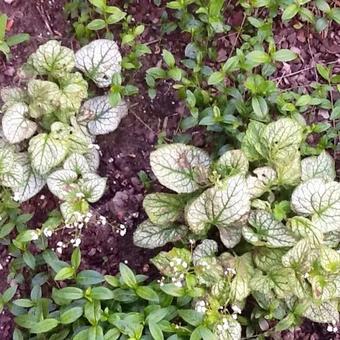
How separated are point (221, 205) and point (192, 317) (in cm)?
40

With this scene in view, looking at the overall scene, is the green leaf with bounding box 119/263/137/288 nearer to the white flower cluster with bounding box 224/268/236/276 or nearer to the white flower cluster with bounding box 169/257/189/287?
the white flower cluster with bounding box 169/257/189/287

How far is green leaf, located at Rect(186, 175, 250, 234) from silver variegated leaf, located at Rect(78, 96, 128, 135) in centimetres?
47

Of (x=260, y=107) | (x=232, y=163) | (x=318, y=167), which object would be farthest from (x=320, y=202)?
(x=260, y=107)

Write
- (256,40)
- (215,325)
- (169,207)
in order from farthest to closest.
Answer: (256,40)
(169,207)
(215,325)

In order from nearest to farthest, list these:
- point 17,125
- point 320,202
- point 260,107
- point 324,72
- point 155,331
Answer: point 155,331 < point 320,202 < point 17,125 < point 260,107 < point 324,72

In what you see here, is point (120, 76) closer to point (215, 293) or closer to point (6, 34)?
point (6, 34)

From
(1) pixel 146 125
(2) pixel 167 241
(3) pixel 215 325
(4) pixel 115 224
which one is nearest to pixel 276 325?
(3) pixel 215 325

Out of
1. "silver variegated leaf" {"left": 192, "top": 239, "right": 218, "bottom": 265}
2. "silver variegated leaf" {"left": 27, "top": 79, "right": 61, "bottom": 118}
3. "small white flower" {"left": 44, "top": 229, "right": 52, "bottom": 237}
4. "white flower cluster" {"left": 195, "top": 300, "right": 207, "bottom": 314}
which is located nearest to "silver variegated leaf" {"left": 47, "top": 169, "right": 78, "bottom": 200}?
"small white flower" {"left": 44, "top": 229, "right": 52, "bottom": 237}

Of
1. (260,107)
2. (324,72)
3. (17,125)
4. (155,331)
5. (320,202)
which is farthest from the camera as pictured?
(324,72)

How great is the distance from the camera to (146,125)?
2992mm

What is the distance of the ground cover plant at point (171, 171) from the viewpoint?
2.57 meters

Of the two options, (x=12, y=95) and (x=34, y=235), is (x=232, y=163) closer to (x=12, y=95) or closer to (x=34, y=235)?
(x=34, y=235)

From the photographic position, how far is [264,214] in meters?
2.60

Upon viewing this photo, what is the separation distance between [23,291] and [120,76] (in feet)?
2.93
